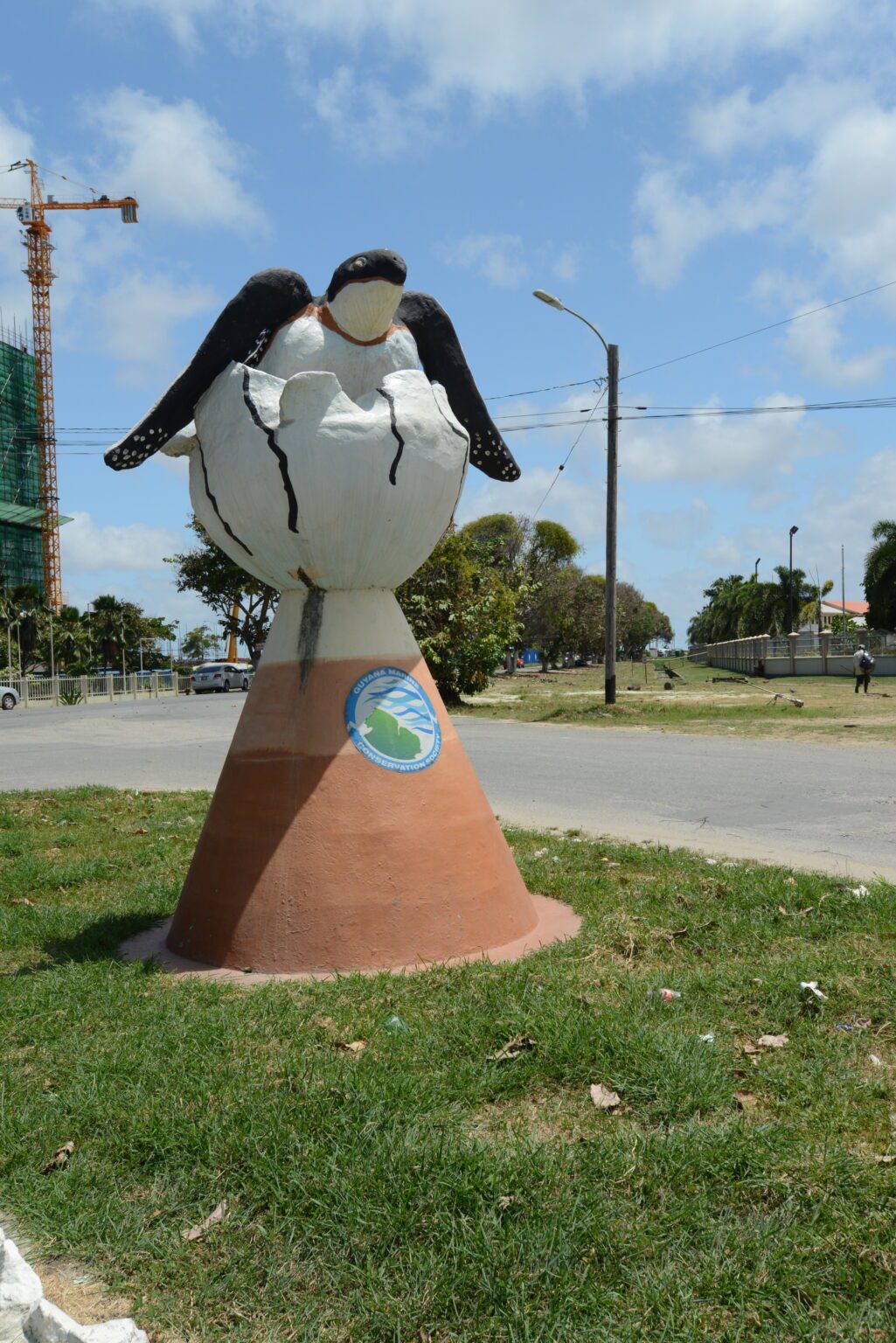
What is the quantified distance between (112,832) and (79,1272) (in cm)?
675

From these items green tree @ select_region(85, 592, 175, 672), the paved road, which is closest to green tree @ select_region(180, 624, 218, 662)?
green tree @ select_region(85, 592, 175, 672)

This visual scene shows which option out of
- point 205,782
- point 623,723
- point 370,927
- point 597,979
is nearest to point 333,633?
point 370,927

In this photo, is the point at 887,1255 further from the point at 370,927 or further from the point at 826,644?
the point at 826,644

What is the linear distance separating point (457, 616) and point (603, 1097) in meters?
20.6

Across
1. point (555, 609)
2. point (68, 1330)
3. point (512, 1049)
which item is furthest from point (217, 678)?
point (68, 1330)

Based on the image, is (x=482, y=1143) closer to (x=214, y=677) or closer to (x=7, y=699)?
(x=7, y=699)

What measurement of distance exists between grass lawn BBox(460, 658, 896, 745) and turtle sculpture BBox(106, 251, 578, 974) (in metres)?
12.0

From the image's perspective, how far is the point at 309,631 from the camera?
524 centimetres

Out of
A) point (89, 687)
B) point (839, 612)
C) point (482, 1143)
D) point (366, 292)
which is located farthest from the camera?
point (839, 612)

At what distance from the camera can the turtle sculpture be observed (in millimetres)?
4832

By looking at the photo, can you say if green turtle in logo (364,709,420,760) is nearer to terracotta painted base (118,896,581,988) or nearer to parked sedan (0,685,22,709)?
terracotta painted base (118,896,581,988)

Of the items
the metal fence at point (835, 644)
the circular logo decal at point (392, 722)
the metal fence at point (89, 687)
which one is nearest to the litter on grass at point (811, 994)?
the circular logo decal at point (392, 722)

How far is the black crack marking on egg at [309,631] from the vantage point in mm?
5184

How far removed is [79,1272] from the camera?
2615 millimetres
